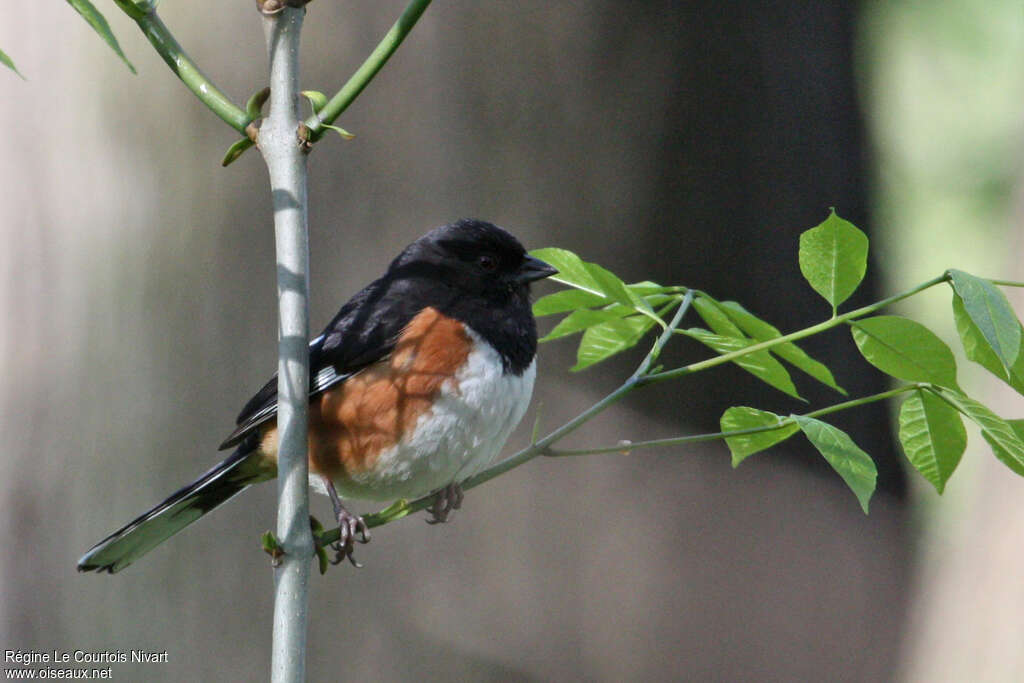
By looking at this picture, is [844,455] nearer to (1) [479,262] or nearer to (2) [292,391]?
(2) [292,391]

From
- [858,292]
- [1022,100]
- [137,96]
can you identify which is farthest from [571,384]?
[1022,100]

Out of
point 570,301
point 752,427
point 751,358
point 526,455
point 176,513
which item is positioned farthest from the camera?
point 176,513

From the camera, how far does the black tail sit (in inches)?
72.6

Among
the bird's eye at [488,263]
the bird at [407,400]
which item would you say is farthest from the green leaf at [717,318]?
the bird's eye at [488,263]

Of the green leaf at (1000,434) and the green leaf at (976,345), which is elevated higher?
A: the green leaf at (976,345)

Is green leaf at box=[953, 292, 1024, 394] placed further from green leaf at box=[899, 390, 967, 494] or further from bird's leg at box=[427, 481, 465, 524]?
bird's leg at box=[427, 481, 465, 524]

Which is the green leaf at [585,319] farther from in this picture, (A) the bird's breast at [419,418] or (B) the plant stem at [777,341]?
(A) the bird's breast at [419,418]

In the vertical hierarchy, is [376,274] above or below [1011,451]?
above

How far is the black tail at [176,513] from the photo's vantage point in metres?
1.84

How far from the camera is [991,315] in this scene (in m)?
1.00

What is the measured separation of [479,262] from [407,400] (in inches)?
19.9

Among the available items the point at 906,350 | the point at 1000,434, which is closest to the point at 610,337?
the point at 906,350

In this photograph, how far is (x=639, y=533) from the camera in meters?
3.83

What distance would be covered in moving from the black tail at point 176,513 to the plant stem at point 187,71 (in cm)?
97
